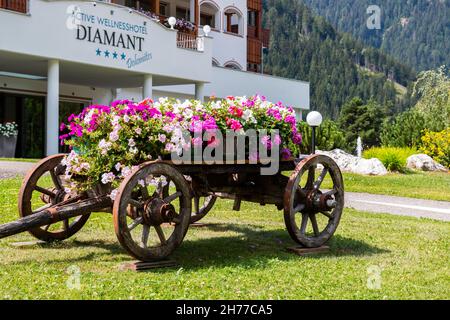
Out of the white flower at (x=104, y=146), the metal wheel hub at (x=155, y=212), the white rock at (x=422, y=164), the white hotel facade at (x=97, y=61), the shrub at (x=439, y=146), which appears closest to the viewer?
the metal wheel hub at (x=155, y=212)

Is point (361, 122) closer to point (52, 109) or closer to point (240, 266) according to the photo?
point (52, 109)

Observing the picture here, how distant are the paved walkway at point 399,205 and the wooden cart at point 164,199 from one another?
533cm

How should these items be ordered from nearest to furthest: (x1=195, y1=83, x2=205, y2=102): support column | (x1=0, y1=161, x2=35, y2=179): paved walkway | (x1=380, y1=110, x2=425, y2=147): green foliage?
(x1=0, y1=161, x2=35, y2=179): paved walkway
(x1=195, y1=83, x2=205, y2=102): support column
(x1=380, y1=110, x2=425, y2=147): green foliage

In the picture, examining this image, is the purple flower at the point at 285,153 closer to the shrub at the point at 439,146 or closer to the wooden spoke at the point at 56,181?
the wooden spoke at the point at 56,181

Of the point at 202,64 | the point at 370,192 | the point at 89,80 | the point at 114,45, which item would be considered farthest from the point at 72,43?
the point at 370,192

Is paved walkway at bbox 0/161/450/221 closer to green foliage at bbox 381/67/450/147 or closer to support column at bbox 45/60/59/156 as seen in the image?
support column at bbox 45/60/59/156

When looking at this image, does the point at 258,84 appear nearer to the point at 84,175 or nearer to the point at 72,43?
the point at 72,43

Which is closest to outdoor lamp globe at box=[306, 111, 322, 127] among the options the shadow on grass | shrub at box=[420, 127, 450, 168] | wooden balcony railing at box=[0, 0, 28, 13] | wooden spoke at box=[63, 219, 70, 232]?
the shadow on grass

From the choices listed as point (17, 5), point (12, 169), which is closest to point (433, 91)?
point (17, 5)

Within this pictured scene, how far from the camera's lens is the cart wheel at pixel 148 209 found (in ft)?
19.9

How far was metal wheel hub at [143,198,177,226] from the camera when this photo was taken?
6402mm

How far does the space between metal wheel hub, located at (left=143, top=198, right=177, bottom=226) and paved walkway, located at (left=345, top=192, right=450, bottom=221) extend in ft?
23.9

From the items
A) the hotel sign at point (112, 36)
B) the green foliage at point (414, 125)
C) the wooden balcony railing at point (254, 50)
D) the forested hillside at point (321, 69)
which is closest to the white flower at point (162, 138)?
the hotel sign at point (112, 36)

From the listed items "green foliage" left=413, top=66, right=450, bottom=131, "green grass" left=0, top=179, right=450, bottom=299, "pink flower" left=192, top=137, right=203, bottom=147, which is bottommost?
"green grass" left=0, top=179, right=450, bottom=299
